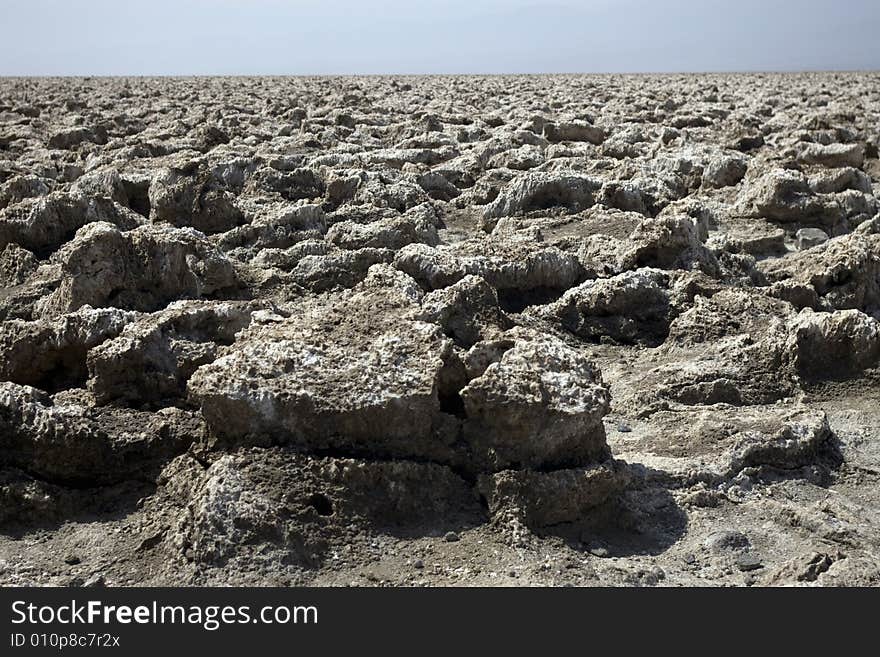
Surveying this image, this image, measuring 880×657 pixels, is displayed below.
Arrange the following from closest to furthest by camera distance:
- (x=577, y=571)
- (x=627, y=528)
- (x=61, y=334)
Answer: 1. (x=577, y=571)
2. (x=627, y=528)
3. (x=61, y=334)

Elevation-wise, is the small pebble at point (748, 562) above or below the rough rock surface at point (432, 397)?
below

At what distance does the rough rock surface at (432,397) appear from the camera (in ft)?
9.21

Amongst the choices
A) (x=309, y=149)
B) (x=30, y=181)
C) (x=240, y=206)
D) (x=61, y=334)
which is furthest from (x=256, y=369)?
(x=309, y=149)

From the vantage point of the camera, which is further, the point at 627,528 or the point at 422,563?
the point at 627,528

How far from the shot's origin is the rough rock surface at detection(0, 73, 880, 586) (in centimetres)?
281

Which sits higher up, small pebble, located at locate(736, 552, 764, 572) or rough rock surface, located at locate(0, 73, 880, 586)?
rough rock surface, located at locate(0, 73, 880, 586)

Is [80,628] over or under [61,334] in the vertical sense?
under

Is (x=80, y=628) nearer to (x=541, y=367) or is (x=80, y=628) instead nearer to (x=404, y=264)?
(x=541, y=367)

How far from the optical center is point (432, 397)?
9.92 ft

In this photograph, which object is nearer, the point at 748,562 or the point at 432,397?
the point at 748,562

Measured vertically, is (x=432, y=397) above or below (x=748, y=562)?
above

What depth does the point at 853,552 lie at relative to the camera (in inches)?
112

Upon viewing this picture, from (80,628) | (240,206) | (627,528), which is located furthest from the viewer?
(240,206)

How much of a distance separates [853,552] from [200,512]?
2.09 meters
